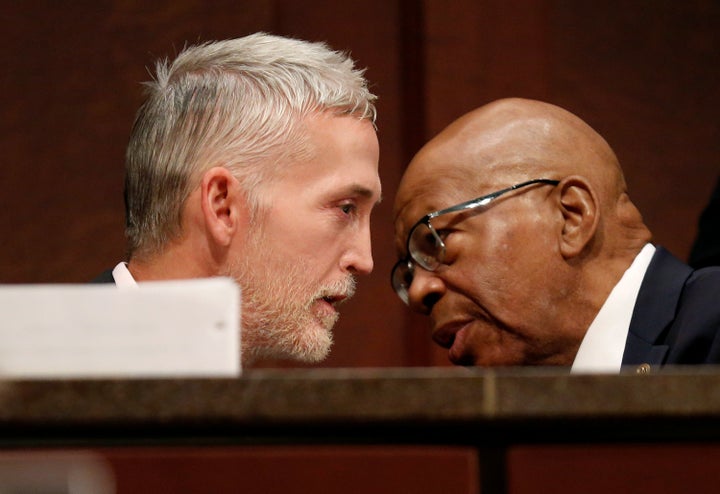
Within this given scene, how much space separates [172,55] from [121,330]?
2275mm

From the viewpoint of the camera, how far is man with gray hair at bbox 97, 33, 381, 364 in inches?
75.5

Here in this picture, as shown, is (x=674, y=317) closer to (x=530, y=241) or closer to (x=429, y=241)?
(x=530, y=241)

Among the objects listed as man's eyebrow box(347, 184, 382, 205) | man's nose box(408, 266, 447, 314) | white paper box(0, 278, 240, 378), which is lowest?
white paper box(0, 278, 240, 378)

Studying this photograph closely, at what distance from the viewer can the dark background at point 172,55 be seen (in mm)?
2947

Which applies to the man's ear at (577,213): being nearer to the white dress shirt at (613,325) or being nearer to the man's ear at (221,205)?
the white dress shirt at (613,325)

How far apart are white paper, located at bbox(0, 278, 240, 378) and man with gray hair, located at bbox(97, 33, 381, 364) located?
108 cm

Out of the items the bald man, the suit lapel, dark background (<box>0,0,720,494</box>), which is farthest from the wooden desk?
dark background (<box>0,0,720,494</box>)

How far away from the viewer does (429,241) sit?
230cm

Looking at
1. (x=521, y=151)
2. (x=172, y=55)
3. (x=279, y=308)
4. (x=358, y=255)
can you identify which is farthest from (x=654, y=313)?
(x=172, y=55)

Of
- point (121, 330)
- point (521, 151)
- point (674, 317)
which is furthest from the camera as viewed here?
point (521, 151)

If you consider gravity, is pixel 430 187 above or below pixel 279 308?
above

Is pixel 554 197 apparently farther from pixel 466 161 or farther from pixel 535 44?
pixel 535 44

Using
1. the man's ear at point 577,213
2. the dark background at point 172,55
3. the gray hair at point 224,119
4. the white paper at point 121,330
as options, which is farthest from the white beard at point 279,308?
the white paper at point 121,330

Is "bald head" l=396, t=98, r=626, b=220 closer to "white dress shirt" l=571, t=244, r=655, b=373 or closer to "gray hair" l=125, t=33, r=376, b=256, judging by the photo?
"white dress shirt" l=571, t=244, r=655, b=373
